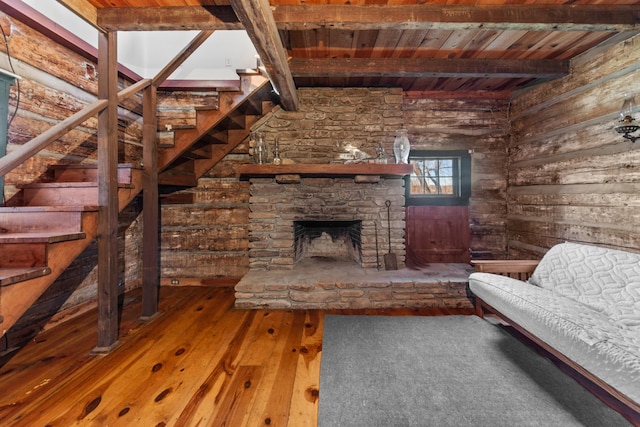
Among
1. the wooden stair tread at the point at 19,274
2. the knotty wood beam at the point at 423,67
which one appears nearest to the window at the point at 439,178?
the knotty wood beam at the point at 423,67

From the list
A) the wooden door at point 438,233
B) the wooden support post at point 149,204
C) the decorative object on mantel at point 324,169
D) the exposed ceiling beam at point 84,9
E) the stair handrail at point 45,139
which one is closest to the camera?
the stair handrail at point 45,139

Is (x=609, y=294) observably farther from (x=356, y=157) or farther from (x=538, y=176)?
(x=356, y=157)

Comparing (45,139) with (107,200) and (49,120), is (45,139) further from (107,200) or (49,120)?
(49,120)

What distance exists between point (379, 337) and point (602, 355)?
47.0 inches

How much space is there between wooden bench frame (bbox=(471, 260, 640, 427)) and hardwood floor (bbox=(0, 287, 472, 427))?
1.34 meters

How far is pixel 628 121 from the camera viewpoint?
6.14 feet

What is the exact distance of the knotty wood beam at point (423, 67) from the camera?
7.98 feet

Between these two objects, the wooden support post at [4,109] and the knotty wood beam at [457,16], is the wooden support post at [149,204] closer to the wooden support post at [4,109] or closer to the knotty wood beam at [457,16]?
the wooden support post at [4,109]

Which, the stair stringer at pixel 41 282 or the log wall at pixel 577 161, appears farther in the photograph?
the log wall at pixel 577 161

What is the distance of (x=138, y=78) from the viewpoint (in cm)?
281

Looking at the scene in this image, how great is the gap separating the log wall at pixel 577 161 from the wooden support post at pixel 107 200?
3.90 metres

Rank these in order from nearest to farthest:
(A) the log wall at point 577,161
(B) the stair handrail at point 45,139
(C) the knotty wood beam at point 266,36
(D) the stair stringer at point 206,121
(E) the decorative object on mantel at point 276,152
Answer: (B) the stair handrail at point 45,139, (C) the knotty wood beam at point 266,36, (A) the log wall at point 577,161, (D) the stair stringer at point 206,121, (E) the decorative object on mantel at point 276,152

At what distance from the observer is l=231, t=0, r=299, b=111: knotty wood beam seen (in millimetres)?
1396

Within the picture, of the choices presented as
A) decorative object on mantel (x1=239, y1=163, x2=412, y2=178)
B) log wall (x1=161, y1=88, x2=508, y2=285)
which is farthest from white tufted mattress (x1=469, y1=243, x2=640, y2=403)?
log wall (x1=161, y1=88, x2=508, y2=285)
